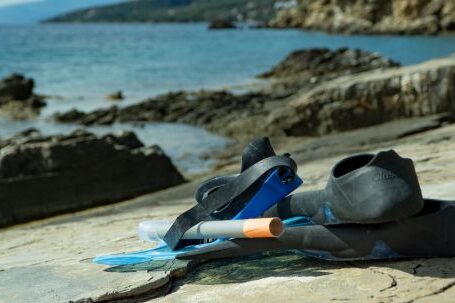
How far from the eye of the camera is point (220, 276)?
A: 2.90m

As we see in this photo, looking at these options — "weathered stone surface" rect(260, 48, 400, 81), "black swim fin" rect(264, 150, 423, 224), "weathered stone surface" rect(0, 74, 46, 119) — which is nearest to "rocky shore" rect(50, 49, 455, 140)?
"weathered stone surface" rect(0, 74, 46, 119)

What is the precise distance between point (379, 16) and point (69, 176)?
66.5 m

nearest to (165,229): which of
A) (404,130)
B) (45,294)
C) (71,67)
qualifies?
(45,294)

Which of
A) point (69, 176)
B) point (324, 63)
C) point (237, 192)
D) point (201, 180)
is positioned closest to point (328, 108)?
point (201, 180)

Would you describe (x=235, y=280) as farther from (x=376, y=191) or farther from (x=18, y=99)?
(x=18, y=99)

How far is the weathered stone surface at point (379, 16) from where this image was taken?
5984 centimetres

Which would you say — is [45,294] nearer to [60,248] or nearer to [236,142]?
[60,248]

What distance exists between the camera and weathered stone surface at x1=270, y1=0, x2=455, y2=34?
196ft

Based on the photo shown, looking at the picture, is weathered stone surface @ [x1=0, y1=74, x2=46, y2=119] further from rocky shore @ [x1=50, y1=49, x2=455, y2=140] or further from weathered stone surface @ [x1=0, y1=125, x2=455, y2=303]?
weathered stone surface @ [x1=0, y1=125, x2=455, y2=303]

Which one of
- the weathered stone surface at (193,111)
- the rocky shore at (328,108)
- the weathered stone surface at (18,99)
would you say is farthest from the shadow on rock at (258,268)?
the weathered stone surface at (18,99)

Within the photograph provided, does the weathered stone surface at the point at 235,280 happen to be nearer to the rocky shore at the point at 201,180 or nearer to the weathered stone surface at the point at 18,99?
the rocky shore at the point at 201,180

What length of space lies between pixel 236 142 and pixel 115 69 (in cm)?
2535

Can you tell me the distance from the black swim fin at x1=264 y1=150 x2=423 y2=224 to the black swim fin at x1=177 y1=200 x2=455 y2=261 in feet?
0.20

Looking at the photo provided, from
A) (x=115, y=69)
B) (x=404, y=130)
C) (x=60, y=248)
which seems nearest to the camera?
(x=60, y=248)
